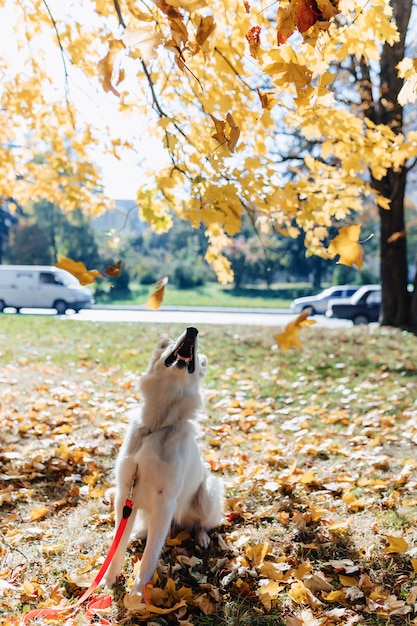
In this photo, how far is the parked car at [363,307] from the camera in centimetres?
1992

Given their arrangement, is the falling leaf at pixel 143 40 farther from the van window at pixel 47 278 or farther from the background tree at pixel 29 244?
the background tree at pixel 29 244

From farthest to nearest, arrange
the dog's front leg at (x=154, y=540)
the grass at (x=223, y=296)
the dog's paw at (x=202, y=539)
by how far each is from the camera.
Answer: the grass at (x=223, y=296)
the dog's paw at (x=202, y=539)
the dog's front leg at (x=154, y=540)

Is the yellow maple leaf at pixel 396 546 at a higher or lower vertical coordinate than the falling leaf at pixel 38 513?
higher

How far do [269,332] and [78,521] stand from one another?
885 centimetres

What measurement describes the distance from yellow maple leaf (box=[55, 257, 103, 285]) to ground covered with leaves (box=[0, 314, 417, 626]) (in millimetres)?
1540

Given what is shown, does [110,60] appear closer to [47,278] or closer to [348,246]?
[348,246]

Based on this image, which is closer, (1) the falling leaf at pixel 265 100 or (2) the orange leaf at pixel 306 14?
(2) the orange leaf at pixel 306 14

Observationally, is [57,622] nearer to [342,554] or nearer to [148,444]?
[148,444]

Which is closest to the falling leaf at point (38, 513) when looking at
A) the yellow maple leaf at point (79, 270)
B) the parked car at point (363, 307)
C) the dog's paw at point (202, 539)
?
the dog's paw at point (202, 539)

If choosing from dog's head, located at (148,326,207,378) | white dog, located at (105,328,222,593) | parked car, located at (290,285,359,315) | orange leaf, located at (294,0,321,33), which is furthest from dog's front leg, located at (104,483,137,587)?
parked car, located at (290,285,359,315)

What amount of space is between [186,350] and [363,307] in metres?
18.0

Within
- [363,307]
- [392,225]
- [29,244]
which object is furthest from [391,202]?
[29,244]

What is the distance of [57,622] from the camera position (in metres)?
2.37

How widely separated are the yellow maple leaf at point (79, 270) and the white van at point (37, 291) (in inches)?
659
